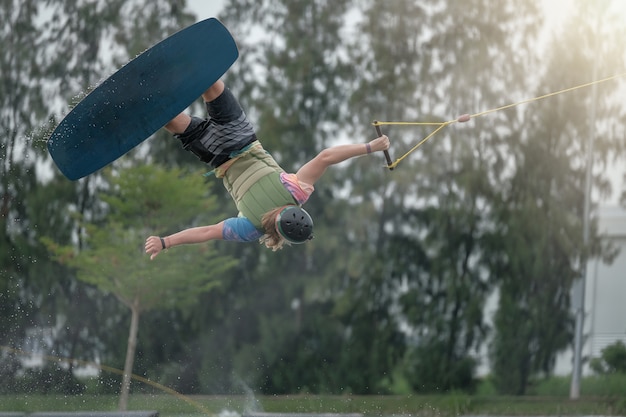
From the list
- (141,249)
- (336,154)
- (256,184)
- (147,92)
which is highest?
(141,249)

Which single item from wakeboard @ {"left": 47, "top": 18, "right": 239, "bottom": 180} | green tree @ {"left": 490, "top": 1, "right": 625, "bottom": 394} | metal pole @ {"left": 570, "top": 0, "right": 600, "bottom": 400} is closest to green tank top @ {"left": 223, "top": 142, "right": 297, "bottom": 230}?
wakeboard @ {"left": 47, "top": 18, "right": 239, "bottom": 180}

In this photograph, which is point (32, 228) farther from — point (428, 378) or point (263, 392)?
point (428, 378)

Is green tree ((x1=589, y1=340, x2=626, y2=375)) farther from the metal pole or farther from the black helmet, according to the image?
the black helmet

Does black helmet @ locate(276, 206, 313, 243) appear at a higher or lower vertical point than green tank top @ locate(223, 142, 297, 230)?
lower

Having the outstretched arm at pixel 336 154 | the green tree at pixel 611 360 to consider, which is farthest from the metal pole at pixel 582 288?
the outstretched arm at pixel 336 154

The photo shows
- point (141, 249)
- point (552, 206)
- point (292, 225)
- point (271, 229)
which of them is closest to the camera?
point (292, 225)

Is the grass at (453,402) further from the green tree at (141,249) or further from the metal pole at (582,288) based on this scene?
the green tree at (141,249)

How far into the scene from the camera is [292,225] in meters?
4.76

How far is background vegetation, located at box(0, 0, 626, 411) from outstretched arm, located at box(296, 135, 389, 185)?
6.80m

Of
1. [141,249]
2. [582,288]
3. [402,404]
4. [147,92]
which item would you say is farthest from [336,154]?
[582,288]

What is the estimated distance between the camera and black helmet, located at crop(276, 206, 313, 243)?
476 centimetres

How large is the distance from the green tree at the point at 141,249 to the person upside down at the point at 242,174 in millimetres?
5759

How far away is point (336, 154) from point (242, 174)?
0.48 m

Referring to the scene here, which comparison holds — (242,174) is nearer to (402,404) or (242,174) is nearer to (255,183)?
(255,183)
